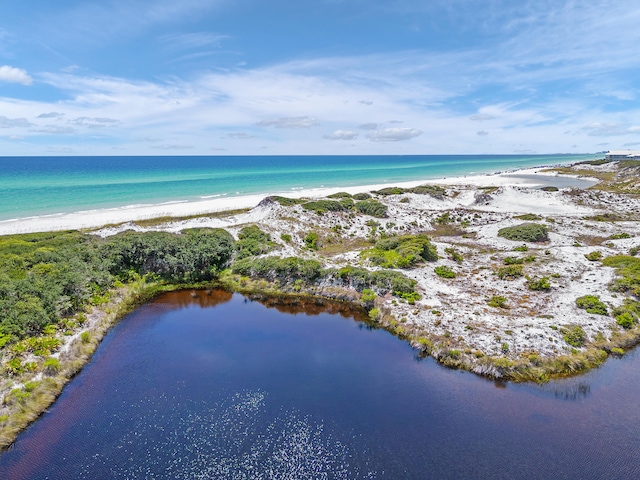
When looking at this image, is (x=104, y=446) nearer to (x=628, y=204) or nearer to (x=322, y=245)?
(x=322, y=245)

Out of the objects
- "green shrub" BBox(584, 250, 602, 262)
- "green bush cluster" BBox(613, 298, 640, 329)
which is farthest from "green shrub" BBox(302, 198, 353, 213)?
"green bush cluster" BBox(613, 298, 640, 329)

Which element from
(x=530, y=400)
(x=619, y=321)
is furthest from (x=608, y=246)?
(x=530, y=400)

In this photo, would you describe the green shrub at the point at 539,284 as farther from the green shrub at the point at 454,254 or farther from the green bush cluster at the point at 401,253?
the green bush cluster at the point at 401,253

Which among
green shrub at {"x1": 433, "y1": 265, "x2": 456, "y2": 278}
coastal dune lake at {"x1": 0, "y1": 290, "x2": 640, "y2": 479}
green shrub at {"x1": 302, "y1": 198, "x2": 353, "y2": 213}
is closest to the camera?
coastal dune lake at {"x1": 0, "y1": 290, "x2": 640, "y2": 479}

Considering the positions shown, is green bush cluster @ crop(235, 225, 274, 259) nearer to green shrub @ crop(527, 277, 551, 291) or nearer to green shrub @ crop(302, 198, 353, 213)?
green shrub @ crop(302, 198, 353, 213)

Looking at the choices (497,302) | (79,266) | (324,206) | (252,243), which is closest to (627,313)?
(497,302)
